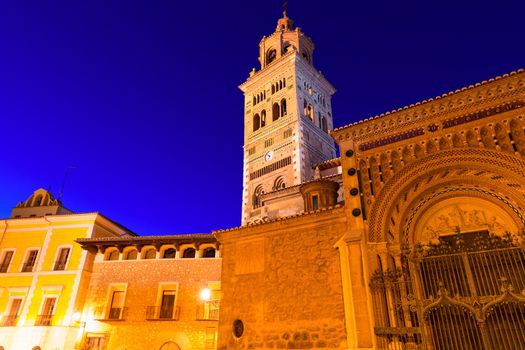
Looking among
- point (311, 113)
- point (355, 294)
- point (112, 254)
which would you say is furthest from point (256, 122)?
point (355, 294)

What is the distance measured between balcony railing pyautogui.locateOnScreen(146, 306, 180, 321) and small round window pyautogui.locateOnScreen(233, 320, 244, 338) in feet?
22.6

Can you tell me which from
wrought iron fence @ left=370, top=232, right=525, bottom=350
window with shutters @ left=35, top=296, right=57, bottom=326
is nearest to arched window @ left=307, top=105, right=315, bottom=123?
window with shutters @ left=35, top=296, right=57, bottom=326

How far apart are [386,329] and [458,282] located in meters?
2.48

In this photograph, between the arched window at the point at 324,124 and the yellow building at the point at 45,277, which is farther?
the arched window at the point at 324,124

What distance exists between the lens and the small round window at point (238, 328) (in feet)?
39.9

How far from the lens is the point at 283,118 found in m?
37.4

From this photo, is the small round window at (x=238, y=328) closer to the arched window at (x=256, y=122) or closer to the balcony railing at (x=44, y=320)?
the balcony railing at (x=44, y=320)

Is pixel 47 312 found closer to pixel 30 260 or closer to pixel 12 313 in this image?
pixel 12 313

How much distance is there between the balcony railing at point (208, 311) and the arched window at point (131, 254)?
5.60 m

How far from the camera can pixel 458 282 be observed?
374 inches

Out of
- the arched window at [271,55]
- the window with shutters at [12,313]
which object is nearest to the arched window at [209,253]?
the window with shutters at [12,313]

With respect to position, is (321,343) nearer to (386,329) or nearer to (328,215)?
(386,329)

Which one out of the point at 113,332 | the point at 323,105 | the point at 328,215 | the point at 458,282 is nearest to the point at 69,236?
the point at 113,332

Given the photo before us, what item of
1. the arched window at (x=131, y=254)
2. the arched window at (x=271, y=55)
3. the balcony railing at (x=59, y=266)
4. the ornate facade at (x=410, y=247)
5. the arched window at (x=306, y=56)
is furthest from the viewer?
the arched window at (x=306, y=56)
